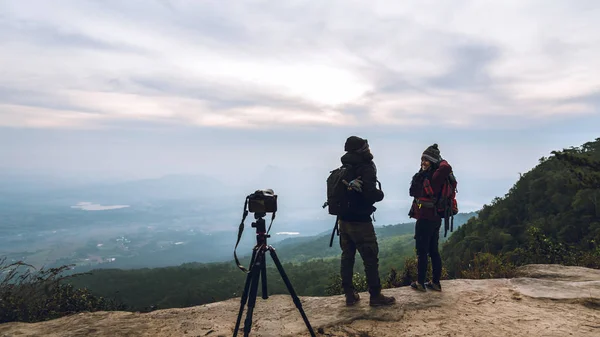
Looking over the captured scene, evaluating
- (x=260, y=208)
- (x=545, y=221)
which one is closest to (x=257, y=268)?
(x=260, y=208)

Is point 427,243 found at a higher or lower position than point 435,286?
higher

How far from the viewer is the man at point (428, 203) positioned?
21.6 feet

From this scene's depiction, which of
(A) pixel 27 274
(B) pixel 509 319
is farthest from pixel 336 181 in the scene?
(A) pixel 27 274

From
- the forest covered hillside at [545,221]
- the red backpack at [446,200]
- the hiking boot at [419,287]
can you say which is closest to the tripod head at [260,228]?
the red backpack at [446,200]

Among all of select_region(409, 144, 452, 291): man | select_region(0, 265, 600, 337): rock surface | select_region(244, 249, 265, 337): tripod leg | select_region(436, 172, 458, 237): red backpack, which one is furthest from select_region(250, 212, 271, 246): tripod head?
select_region(436, 172, 458, 237): red backpack

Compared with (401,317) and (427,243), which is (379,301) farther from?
(427,243)

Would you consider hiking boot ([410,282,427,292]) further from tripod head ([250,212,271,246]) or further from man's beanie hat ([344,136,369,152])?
tripod head ([250,212,271,246])

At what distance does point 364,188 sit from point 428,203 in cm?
159

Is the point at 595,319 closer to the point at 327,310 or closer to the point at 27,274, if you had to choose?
the point at 327,310

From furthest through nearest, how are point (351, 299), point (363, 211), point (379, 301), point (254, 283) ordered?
point (351, 299) → point (379, 301) → point (363, 211) → point (254, 283)

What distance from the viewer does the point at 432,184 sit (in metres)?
6.62

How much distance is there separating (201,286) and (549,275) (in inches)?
3358

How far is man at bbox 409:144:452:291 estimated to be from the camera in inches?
259

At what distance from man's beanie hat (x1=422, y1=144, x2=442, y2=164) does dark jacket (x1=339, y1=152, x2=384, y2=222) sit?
1301 millimetres
